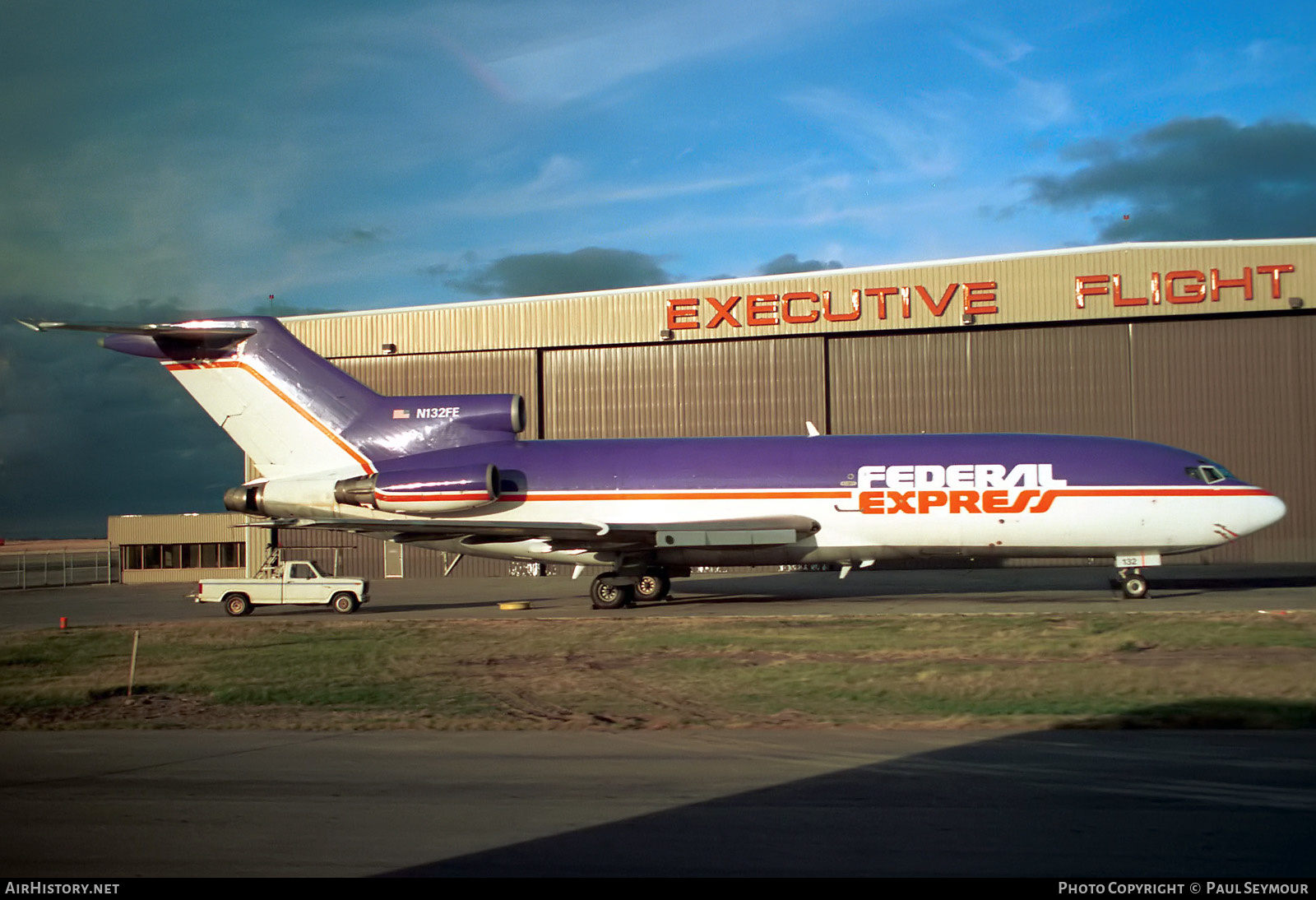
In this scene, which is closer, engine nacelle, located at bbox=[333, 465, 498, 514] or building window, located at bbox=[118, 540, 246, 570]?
engine nacelle, located at bbox=[333, 465, 498, 514]

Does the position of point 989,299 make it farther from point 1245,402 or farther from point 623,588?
point 623,588

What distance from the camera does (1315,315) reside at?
35625 mm

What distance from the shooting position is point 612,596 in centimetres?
2611

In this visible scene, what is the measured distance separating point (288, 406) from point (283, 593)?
16.2ft

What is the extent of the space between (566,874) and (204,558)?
4696 centimetres

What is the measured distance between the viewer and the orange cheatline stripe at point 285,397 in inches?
1069

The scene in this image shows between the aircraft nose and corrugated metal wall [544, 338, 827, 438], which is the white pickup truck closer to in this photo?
corrugated metal wall [544, 338, 827, 438]

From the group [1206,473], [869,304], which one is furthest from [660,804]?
[869,304]

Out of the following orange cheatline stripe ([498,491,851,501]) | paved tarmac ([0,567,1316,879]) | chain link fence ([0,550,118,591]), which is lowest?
chain link fence ([0,550,118,591])

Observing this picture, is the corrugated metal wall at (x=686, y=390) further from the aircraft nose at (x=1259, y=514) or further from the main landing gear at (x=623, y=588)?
the aircraft nose at (x=1259, y=514)

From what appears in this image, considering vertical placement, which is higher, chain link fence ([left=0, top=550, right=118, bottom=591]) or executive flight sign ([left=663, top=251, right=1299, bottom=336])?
executive flight sign ([left=663, top=251, right=1299, bottom=336])

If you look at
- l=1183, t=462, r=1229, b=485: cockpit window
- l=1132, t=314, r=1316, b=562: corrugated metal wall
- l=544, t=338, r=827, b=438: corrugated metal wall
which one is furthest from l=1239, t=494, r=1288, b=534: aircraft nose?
l=544, t=338, r=827, b=438: corrugated metal wall

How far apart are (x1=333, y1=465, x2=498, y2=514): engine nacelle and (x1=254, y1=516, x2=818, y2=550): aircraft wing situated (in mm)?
462

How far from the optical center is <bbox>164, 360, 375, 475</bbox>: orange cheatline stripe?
27.2 meters
